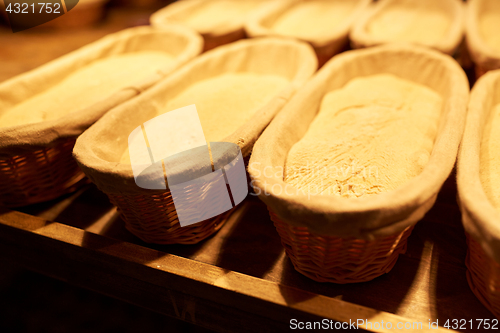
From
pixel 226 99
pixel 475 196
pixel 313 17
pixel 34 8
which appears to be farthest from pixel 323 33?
pixel 34 8

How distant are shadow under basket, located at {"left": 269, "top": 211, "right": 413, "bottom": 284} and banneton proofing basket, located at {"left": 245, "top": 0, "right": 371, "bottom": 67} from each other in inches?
32.9

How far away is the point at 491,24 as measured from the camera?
1.40 meters

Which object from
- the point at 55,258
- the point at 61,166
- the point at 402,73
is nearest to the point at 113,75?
the point at 61,166

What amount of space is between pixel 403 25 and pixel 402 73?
503 mm

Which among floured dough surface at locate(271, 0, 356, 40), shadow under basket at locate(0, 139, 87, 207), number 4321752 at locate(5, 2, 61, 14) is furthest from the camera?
floured dough surface at locate(271, 0, 356, 40)

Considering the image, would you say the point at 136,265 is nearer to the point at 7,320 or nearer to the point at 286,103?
the point at 286,103

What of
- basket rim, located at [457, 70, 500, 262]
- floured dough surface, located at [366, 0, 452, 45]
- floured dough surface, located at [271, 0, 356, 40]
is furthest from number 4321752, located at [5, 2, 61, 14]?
basket rim, located at [457, 70, 500, 262]

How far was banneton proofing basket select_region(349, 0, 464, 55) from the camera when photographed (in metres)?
1.16

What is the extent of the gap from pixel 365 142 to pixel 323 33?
68 centimetres

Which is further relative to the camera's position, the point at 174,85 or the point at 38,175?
the point at 174,85

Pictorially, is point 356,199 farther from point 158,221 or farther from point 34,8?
point 34,8

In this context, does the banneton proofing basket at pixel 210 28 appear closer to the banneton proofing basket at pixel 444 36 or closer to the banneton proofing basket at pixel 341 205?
the banneton proofing basket at pixel 444 36

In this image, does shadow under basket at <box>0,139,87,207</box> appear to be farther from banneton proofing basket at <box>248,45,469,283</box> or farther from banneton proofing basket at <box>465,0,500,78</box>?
banneton proofing basket at <box>465,0,500,78</box>

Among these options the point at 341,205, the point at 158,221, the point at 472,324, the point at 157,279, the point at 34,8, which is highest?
the point at 34,8
